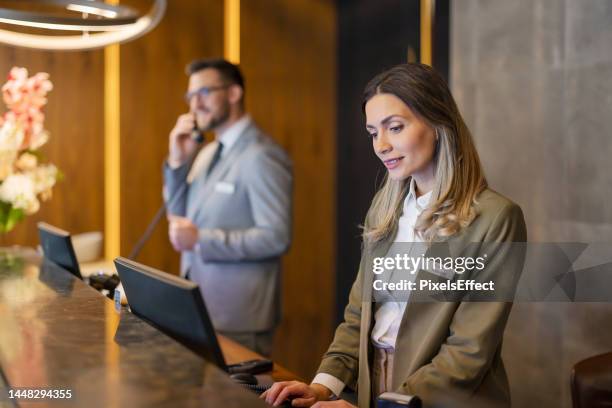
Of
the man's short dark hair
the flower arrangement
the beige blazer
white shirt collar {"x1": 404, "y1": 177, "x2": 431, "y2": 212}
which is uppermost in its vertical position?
the man's short dark hair

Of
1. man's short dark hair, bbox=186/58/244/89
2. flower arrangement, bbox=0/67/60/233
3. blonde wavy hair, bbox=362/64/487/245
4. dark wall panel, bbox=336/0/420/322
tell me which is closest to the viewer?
blonde wavy hair, bbox=362/64/487/245

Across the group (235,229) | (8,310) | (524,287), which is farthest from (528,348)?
(8,310)

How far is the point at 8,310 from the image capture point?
5.20 ft

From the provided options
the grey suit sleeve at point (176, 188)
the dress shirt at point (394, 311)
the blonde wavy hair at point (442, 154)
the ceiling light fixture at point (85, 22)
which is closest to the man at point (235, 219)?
the grey suit sleeve at point (176, 188)

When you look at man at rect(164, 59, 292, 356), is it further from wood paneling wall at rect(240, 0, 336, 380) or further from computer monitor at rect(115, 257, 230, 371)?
computer monitor at rect(115, 257, 230, 371)

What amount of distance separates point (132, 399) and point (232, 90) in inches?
103

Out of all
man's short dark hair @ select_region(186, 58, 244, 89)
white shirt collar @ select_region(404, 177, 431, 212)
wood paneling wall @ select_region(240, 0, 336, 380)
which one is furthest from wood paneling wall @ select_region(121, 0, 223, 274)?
white shirt collar @ select_region(404, 177, 431, 212)

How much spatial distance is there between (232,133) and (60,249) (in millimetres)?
1282

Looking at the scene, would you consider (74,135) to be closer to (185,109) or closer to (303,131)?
(185,109)

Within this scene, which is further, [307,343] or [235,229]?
[307,343]

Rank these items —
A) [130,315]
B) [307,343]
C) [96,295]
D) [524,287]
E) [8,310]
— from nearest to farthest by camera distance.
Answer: [130,315]
[8,310]
[96,295]
[524,287]
[307,343]

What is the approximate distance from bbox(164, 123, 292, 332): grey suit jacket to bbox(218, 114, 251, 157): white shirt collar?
0.08 ft

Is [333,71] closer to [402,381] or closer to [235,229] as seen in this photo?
[235,229]

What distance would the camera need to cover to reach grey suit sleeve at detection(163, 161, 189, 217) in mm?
3559
